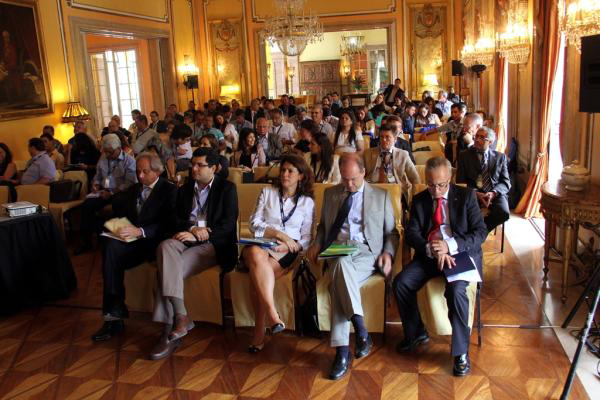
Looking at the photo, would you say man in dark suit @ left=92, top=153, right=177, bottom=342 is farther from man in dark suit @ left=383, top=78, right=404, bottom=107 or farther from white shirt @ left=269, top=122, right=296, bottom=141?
man in dark suit @ left=383, top=78, right=404, bottom=107

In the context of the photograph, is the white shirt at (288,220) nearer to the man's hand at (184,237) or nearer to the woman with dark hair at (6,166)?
the man's hand at (184,237)

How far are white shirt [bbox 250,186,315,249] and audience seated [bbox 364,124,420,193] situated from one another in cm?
155

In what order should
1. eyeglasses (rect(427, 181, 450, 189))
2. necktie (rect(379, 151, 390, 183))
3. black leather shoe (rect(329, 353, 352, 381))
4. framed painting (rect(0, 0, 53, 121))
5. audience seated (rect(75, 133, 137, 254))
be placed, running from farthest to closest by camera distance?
framed painting (rect(0, 0, 53, 121)), audience seated (rect(75, 133, 137, 254)), necktie (rect(379, 151, 390, 183)), eyeglasses (rect(427, 181, 450, 189)), black leather shoe (rect(329, 353, 352, 381))

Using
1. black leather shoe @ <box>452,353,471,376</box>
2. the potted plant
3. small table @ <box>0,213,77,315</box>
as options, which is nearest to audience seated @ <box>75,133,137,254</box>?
small table @ <box>0,213,77,315</box>

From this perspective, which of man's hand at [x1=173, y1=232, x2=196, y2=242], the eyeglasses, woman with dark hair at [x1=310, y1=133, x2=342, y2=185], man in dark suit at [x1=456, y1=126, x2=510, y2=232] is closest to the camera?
the eyeglasses

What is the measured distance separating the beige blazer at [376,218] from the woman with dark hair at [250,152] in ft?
10.3

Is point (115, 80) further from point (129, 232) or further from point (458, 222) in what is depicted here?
point (458, 222)

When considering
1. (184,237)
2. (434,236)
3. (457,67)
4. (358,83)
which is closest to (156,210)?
(184,237)

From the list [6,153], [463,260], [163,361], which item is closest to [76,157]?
[6,153]

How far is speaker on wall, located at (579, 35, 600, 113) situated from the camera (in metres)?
3.69

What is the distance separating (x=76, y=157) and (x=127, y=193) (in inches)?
176

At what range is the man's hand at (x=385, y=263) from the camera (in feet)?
11.8

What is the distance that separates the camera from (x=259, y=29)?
16.1m

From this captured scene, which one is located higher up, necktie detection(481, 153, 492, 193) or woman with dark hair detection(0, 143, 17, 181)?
woman with dark hair detection(0, 143, 17, 181)
